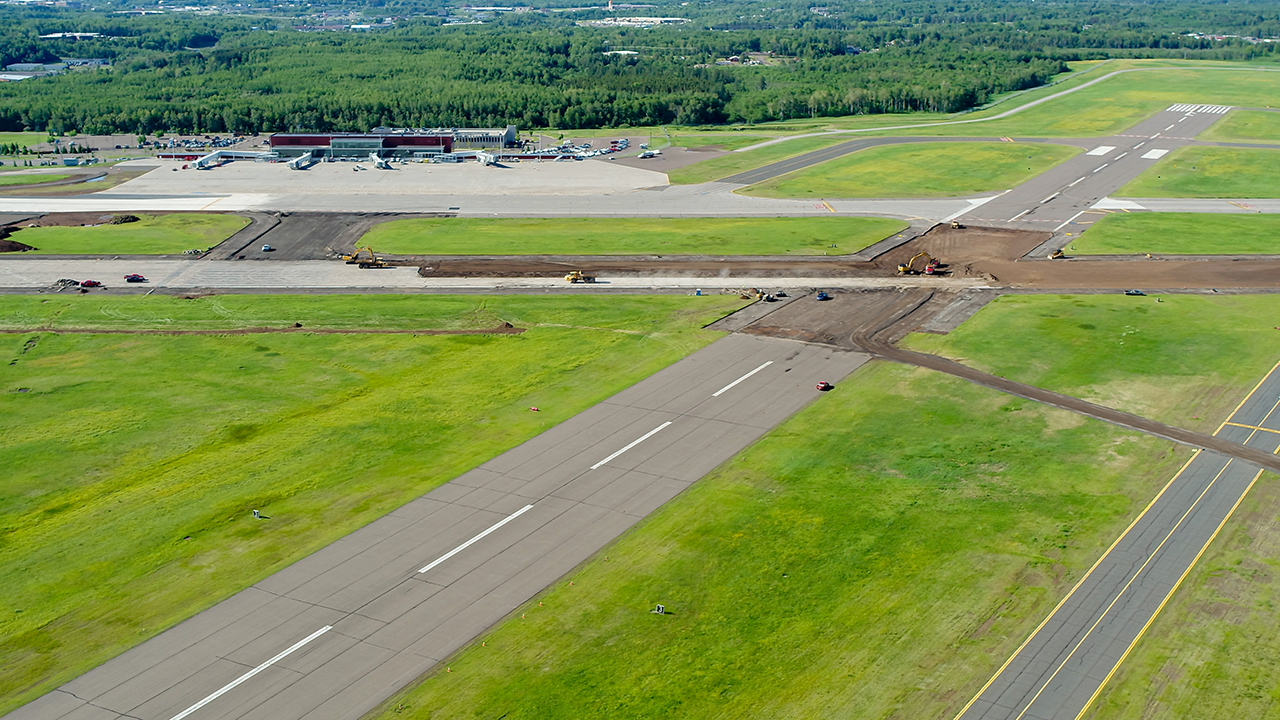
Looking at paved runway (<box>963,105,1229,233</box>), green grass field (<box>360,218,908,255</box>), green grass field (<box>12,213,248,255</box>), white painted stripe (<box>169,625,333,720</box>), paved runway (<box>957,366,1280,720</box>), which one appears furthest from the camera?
paved runway (<box>963,105,1229,233</box>)

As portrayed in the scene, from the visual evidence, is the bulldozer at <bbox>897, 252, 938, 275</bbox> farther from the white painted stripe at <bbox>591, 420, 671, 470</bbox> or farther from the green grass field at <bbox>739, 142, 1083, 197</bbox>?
the white painted stripe at <bbox>591, 420, 671, 470</bbox>

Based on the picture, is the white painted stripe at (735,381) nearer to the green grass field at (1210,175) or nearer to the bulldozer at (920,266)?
the bulldozer at (920,266)

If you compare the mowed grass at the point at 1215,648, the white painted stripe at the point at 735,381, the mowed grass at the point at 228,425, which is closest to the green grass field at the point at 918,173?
the mowed grass at the point at 228,425

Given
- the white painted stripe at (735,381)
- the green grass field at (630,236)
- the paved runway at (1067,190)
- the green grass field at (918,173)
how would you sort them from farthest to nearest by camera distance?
1. the green grass field at (918,173)
2. the paved runway at (1067,190)
3. the green grass field at (630,236)
4. the white painted stripe at (735,381)

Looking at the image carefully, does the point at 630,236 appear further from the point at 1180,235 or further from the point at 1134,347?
the point at 1180,235

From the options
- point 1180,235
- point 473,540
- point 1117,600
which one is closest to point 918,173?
point 1180,235

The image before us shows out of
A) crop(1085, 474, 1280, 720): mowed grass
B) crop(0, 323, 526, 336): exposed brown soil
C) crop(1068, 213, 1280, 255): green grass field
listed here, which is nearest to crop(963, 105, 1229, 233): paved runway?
crop(1068, 213, 1280, 255): green grass field
